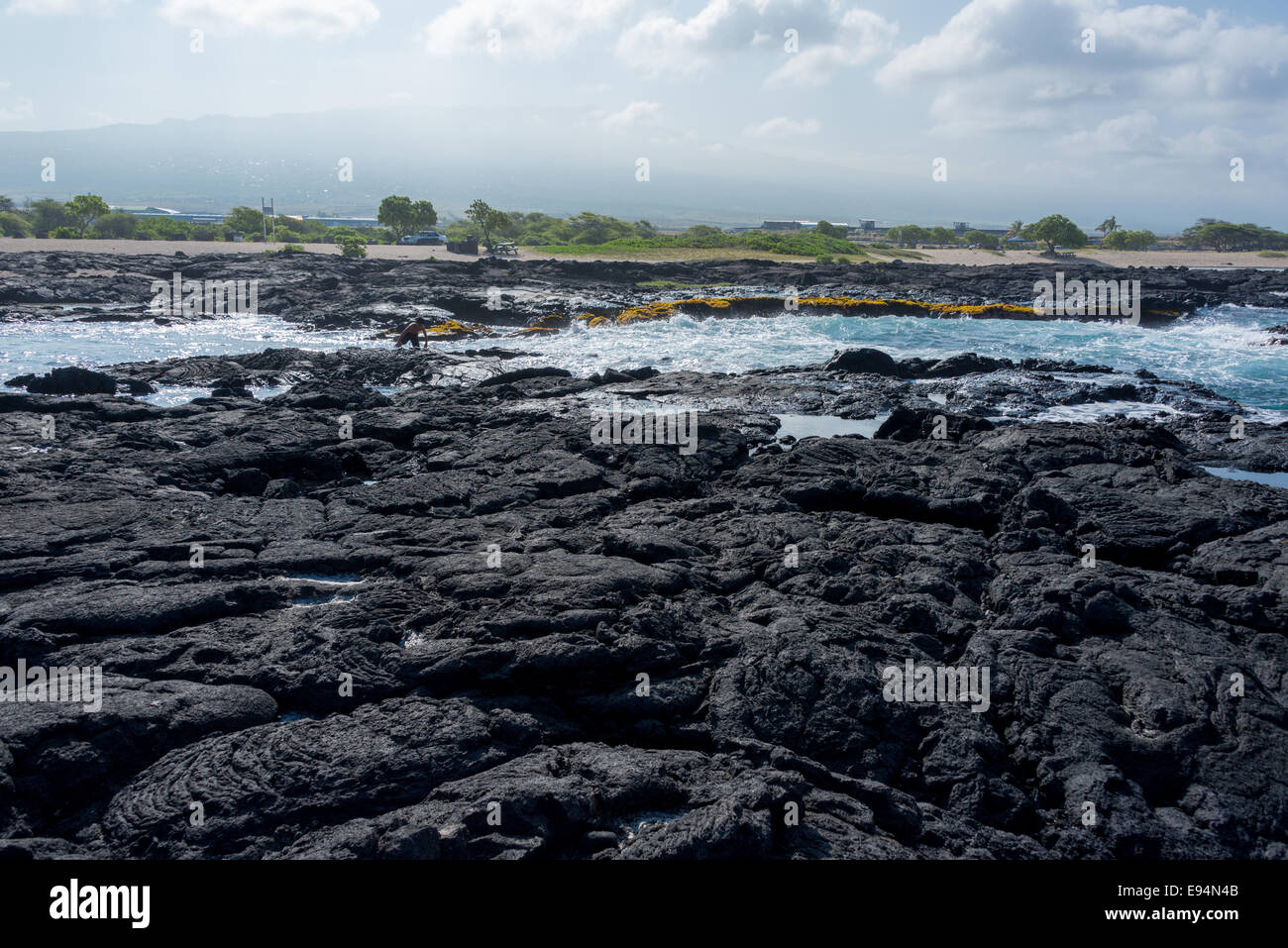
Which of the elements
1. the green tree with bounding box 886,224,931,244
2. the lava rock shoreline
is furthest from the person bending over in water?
the green tree with bounding box 886,224,931,244

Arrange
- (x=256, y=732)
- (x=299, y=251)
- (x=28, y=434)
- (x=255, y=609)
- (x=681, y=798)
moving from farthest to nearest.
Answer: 1. (x=299, y=251)
2. (x=28, y=434)
3. (x=255, y=609)
4. (x=256, y=732)
5. (x=681, y=798)

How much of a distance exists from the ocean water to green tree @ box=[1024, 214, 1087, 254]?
36.0 m

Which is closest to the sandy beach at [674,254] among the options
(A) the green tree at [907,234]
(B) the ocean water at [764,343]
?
(A) the green tree at [907,234]

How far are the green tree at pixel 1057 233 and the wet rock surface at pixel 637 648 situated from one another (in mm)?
67316

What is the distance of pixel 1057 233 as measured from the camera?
7188cm

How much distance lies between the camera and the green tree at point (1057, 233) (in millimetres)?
71312

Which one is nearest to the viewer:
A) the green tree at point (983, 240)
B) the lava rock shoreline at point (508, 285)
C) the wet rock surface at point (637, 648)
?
the wet rock surface at point (637, 648)

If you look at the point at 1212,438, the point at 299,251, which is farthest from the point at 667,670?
the point at 299,251

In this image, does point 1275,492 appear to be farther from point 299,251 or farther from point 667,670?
point 299,251

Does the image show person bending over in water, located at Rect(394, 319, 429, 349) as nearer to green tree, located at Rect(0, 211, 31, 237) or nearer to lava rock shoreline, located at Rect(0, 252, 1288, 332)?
lava rock shoreline, located at Rect(0, 252, 1288, 332)

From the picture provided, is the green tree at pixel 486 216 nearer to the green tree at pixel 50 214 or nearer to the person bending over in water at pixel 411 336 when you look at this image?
the person bending over in water at pixel 411 336

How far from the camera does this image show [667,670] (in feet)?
24.7

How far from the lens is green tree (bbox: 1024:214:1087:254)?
71.3 meters

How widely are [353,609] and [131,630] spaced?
6.83 ft
